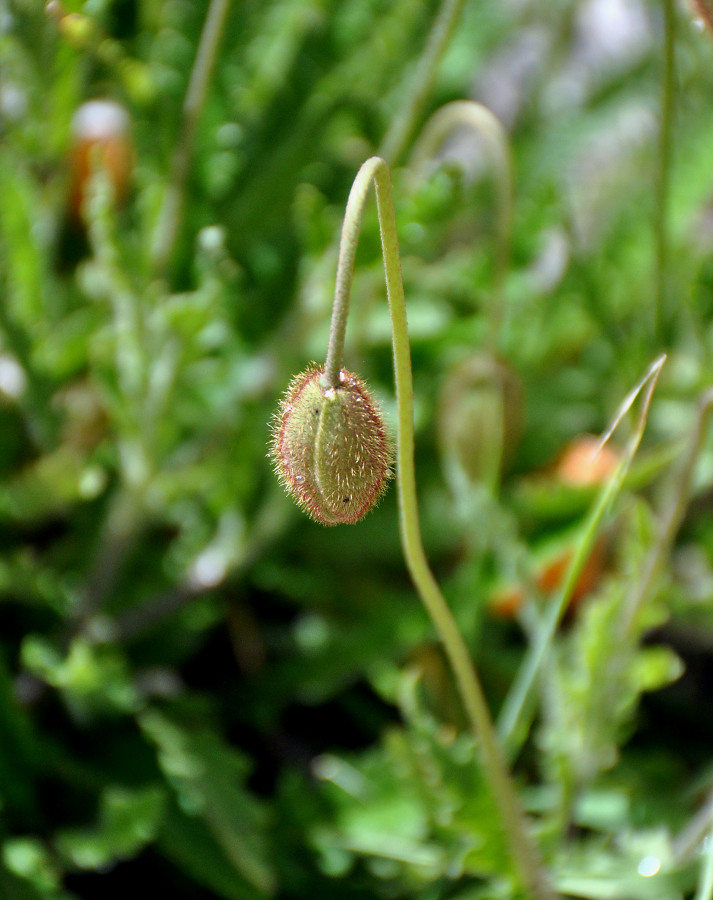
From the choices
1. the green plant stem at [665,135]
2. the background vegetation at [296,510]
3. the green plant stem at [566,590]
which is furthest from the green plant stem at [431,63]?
the green plant stem at [566,590]

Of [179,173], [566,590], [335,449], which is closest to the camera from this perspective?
[335,449]

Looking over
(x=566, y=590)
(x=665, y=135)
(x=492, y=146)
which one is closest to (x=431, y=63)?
(x=492, y=146)

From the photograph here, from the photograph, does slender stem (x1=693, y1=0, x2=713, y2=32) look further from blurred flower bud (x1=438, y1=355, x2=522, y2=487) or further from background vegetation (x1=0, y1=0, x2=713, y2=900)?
blurred flower bud (x1=438, y1=355, x2=522, y2=487)

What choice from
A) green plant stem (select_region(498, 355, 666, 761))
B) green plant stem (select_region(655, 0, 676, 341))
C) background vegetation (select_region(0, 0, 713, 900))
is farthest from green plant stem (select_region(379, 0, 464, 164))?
green plant stem (select_region(498, 355, 666, 761))

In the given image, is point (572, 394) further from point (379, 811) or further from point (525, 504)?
point (379, 811)

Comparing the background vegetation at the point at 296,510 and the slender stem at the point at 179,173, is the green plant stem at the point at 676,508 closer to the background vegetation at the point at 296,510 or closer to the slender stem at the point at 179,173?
the background vegetation at the point at 296,510

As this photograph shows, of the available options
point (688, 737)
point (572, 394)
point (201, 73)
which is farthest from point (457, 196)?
point (688, 737)

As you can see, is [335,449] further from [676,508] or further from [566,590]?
[676,508]
